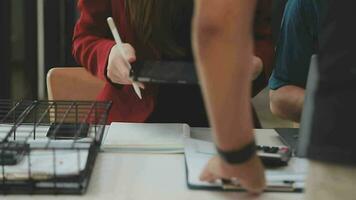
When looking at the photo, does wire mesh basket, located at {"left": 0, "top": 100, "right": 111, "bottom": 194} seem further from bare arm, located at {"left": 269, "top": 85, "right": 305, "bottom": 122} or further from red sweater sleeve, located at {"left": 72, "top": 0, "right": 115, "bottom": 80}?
bare arm, located at {"left": 269, "top": 85, "right": 305, "bottom": 122}

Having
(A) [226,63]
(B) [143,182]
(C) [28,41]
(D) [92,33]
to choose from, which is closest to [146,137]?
(B) [143,182]

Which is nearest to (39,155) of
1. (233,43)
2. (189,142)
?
(189,142)

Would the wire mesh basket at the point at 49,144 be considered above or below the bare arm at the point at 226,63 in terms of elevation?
below

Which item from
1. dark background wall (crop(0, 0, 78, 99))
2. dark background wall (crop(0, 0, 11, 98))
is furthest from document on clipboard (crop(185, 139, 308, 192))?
dark background wall (crop(0, 0, 11, 98))

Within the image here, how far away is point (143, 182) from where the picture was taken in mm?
1130

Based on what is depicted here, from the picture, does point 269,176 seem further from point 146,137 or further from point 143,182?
point 146,137

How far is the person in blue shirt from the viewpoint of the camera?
1.79 m

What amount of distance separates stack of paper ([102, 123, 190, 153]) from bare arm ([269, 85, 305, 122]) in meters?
0.40

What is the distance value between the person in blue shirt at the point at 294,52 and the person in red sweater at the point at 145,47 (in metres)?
0.14

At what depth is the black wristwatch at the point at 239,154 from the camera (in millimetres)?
866

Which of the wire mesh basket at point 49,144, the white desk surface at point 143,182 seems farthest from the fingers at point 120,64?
the white desk surface at point 143,182

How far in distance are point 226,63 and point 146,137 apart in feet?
2.21

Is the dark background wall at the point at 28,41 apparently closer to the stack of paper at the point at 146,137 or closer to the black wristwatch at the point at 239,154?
the stack of paper at the point at 146,137

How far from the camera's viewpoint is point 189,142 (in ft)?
4.51
